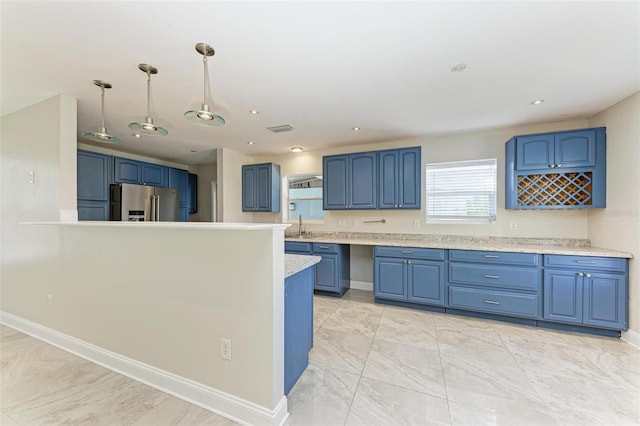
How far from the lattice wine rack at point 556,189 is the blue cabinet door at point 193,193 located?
5933 millimetres

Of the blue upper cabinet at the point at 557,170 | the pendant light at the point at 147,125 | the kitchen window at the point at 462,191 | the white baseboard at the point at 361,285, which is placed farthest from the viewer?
the white baseboard at the point at 361,285

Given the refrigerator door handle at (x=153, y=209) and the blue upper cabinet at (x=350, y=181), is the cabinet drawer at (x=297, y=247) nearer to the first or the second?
the blue upper cabinet at (x=350, y=181)

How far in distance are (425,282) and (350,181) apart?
5.83 feet

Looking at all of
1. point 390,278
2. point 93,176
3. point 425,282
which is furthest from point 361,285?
point 93,176

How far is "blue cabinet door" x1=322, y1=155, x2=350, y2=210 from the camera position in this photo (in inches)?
155

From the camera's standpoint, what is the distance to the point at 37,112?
257cm

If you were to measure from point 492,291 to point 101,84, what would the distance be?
14.6ft

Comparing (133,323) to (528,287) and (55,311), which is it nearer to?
(55,311)

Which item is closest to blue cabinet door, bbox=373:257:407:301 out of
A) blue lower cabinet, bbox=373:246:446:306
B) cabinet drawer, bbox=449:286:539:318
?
blue lower cabinet, bbox=373:246:446:306

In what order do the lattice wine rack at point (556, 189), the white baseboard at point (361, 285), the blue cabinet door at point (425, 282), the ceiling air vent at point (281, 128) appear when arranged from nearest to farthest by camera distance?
the lattice wine rack at point (556, 189)
the blue cabinet door at point (425, 282)
the ceiling air vent at point (281, 128)
the white baseboard at point (361, 285)

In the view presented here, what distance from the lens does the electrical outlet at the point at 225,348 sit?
5.16ft

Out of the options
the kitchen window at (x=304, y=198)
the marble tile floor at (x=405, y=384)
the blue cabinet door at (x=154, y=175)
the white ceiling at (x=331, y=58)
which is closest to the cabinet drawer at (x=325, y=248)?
the kitchen window at (x=304, y=198)

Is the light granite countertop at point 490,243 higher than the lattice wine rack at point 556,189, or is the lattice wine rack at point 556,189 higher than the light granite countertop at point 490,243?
the lattice wine rack at point 556,189

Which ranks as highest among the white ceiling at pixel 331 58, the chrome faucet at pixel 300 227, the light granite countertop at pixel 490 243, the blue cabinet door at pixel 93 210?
the white ceiling at pixel 331 58
